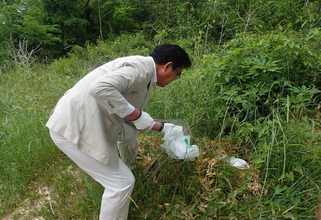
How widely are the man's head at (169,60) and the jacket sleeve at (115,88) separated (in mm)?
188

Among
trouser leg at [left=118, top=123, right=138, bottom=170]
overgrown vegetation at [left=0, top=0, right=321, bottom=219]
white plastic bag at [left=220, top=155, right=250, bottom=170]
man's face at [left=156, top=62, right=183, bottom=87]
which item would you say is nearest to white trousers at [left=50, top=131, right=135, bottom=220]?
overgrown vegetation at [left=0, top=0, right=321, bottom=219]

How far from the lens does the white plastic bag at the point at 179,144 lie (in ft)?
5.62

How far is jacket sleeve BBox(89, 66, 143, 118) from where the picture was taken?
1.29m

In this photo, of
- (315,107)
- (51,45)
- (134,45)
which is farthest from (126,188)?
(51,45)

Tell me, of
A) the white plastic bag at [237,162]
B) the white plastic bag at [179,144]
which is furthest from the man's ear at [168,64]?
the white plastic bag at [237,162]

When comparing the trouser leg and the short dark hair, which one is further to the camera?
the trouser leg

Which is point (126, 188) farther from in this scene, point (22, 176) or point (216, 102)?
point (22, 176)

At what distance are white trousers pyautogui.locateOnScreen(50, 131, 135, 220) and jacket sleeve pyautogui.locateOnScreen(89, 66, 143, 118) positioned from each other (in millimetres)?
353

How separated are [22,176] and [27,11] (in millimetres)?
6523

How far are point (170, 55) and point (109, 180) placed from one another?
885mm

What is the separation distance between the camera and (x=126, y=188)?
1.45 metres

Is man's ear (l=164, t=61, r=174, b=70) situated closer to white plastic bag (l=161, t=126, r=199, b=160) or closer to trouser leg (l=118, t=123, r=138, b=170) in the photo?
white plastic bag (l=161, t=126, r=199, b=160)

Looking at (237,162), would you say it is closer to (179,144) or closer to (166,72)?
(179,144)

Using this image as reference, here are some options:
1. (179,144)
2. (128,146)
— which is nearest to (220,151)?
(179,144)
